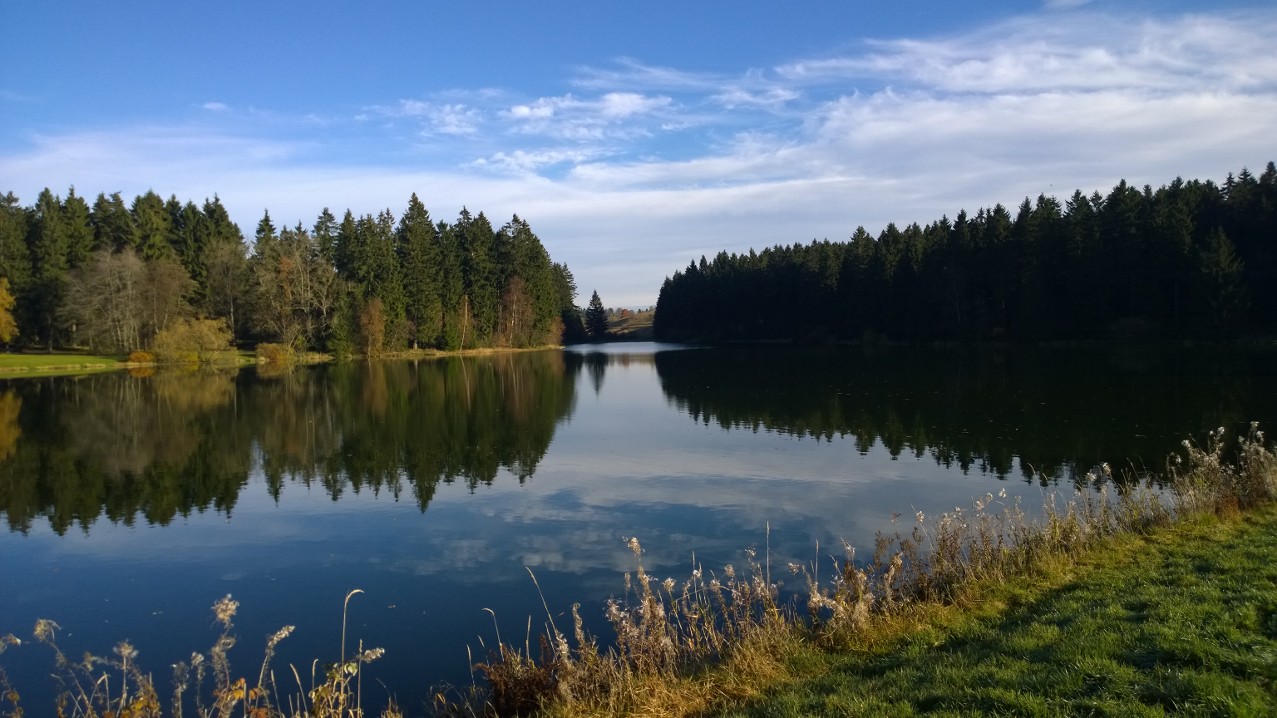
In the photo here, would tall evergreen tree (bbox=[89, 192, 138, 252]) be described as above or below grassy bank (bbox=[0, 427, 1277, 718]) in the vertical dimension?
above

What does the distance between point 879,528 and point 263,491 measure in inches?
512

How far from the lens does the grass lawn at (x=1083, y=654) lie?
4750 mm

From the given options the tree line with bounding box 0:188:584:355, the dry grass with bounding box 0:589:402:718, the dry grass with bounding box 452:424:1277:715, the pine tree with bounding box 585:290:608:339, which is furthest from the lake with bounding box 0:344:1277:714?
the pine tree with bounding box 585:290:608:339

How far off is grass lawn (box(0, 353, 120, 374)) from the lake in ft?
74.5

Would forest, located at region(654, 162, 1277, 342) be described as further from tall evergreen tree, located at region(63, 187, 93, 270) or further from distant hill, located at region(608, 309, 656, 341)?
tall evergreen tree, located at region(63, 187, 93, 270)

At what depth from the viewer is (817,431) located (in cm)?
2262

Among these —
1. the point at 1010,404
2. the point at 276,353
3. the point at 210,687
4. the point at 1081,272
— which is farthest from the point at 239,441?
the point at 1081,272

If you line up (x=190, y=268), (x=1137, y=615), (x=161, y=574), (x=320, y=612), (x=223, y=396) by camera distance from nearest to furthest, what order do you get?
(x=1137, y=615)
(x=320, y=612)
(x=161, y=574)
(x=223, y=396)
(x=190, y=268)

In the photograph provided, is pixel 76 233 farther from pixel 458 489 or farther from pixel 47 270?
pixel 458 489

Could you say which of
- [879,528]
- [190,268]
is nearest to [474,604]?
[879,528]

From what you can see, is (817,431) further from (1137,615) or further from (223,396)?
(223,396)

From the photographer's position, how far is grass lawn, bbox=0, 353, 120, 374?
53.3 meters

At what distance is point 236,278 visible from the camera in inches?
2640

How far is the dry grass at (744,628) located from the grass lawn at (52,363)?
61.1 m
